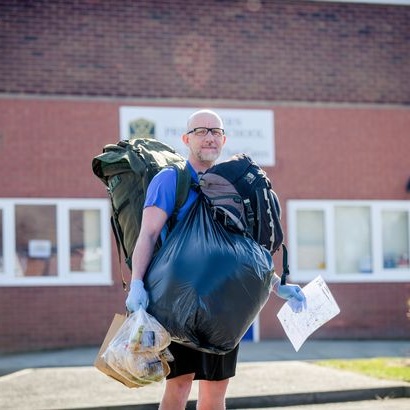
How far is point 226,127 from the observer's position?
1280 centimetres

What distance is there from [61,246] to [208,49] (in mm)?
3686

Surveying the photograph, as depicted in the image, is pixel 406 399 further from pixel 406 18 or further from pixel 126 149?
pixel 406 18

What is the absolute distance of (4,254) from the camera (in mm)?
12164

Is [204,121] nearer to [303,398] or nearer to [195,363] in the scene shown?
[195,363]

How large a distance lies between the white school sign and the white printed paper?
7910 millimetres

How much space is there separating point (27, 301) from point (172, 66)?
4.04 metres

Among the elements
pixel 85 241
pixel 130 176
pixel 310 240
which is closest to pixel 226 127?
pixel 310 240

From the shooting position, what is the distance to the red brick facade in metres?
12.3

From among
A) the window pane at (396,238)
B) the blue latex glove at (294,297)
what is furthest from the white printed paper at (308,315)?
the window pane at (396,238)

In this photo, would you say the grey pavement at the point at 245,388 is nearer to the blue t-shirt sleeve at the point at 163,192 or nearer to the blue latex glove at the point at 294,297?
the blue latex glove at the point at 294,297

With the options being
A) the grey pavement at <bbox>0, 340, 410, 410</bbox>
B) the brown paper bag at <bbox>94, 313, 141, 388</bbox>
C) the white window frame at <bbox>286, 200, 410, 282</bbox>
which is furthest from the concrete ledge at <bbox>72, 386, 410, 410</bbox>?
the white window frame at <bbox>286, 200, 410, 282</bbox>

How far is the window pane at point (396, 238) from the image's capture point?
13617 mm

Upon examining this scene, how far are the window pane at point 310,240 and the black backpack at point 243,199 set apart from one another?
905 centimetres

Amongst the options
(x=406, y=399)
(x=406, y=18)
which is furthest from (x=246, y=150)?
(x=406, y=399)
